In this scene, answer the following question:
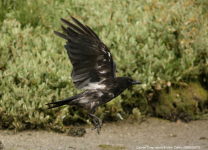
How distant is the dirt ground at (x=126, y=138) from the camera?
490cm

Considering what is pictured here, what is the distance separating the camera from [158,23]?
22.6 feet

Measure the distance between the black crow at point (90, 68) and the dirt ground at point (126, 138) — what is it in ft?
3.59

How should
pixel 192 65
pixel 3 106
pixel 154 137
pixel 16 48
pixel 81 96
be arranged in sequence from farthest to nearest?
pixel 192 65
pixel 16 48
pixel 154 137
pixel 3 106
pixel 81 96

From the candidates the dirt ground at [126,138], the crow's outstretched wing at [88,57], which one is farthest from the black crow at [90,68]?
the dirt ground at [126,138]

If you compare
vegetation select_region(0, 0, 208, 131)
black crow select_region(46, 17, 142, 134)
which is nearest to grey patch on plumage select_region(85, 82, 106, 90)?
black crow select_region(46, 17, 142, 134)

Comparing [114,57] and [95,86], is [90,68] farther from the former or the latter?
[114,57]

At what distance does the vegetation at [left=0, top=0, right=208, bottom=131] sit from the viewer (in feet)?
17.4

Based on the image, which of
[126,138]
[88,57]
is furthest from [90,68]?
[126,138]

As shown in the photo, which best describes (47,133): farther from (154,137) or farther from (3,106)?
(154,137)

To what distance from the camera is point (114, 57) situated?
20.2ft

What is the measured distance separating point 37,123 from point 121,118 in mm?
1690

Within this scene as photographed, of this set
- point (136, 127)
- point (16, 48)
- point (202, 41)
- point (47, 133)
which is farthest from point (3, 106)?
point (202, 41)

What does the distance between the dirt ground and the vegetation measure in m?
0.22

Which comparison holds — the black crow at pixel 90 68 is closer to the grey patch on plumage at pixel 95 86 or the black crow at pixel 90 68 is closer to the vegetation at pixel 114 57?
the grey patch on plumage at pixel 95 86
